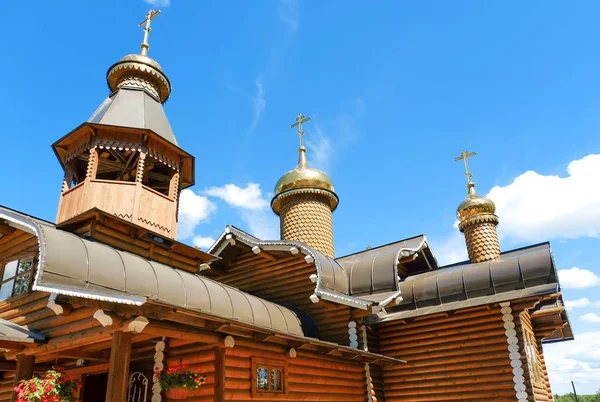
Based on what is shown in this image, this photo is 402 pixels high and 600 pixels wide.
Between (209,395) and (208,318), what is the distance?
6.57 feet

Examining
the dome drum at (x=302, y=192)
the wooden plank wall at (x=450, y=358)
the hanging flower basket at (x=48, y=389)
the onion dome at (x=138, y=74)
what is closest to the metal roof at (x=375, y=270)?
the wooden plank wall at (x=450, y=358)

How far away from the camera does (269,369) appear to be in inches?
363

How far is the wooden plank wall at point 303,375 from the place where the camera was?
843 cm

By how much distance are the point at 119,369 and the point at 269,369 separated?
11.2 ft

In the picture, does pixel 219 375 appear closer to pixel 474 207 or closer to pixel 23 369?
pixel 23 369

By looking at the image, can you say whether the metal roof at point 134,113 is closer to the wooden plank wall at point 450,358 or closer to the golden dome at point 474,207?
the wooden plank wall at point 450,358

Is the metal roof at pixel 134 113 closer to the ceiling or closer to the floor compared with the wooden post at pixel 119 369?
closer to the ceiling

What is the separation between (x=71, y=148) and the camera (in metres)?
10.7

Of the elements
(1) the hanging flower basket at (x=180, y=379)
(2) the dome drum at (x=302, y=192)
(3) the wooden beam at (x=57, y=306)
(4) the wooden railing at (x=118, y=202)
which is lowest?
(1) the hanging flower basket at (x=180, y=379)

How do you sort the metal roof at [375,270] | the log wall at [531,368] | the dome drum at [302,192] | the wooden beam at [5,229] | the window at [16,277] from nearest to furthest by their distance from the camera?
the window at [16,277] → the wooden beam at [5,229] → the log wall at [531,368] → the metal roof at [375,270] → the dome drum at [302,192]

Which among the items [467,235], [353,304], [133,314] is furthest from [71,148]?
[467,235]

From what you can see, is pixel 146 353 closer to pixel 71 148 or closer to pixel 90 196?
pixel 90 196

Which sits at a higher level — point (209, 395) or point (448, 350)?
point (448, 350)

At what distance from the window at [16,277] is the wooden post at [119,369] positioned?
3.18 metres
